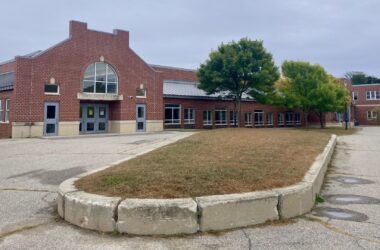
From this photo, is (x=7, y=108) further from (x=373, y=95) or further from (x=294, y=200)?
(x=373, y=95)

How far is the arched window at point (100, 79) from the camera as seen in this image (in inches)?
1058

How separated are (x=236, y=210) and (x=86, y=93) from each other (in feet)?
77.6

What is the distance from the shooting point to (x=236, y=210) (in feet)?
16.4

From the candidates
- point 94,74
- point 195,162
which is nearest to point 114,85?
point 94,74

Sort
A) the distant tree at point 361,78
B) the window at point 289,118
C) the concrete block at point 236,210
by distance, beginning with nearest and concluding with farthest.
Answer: the concrete block at point 236,210 → the window at point 289,118 → the distant tree at point 361,78

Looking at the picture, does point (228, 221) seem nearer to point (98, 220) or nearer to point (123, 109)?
point (98, 220)

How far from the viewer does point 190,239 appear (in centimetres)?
455

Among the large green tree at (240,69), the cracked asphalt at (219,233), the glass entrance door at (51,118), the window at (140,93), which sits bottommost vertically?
the cracked asphalt at (219,233)

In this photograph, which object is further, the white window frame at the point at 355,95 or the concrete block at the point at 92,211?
the white window frame at the point at 355,95

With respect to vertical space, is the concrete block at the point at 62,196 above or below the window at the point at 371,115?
below

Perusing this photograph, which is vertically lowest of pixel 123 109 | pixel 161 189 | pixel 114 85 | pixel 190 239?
pixel 190 239

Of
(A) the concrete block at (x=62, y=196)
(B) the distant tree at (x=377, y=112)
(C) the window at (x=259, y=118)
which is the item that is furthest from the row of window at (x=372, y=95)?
(A) the concrete block at (x=62, y=196)

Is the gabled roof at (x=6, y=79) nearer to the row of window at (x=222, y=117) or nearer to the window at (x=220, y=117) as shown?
the row of window at (x=222, y=117)

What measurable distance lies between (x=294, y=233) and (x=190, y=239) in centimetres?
150
